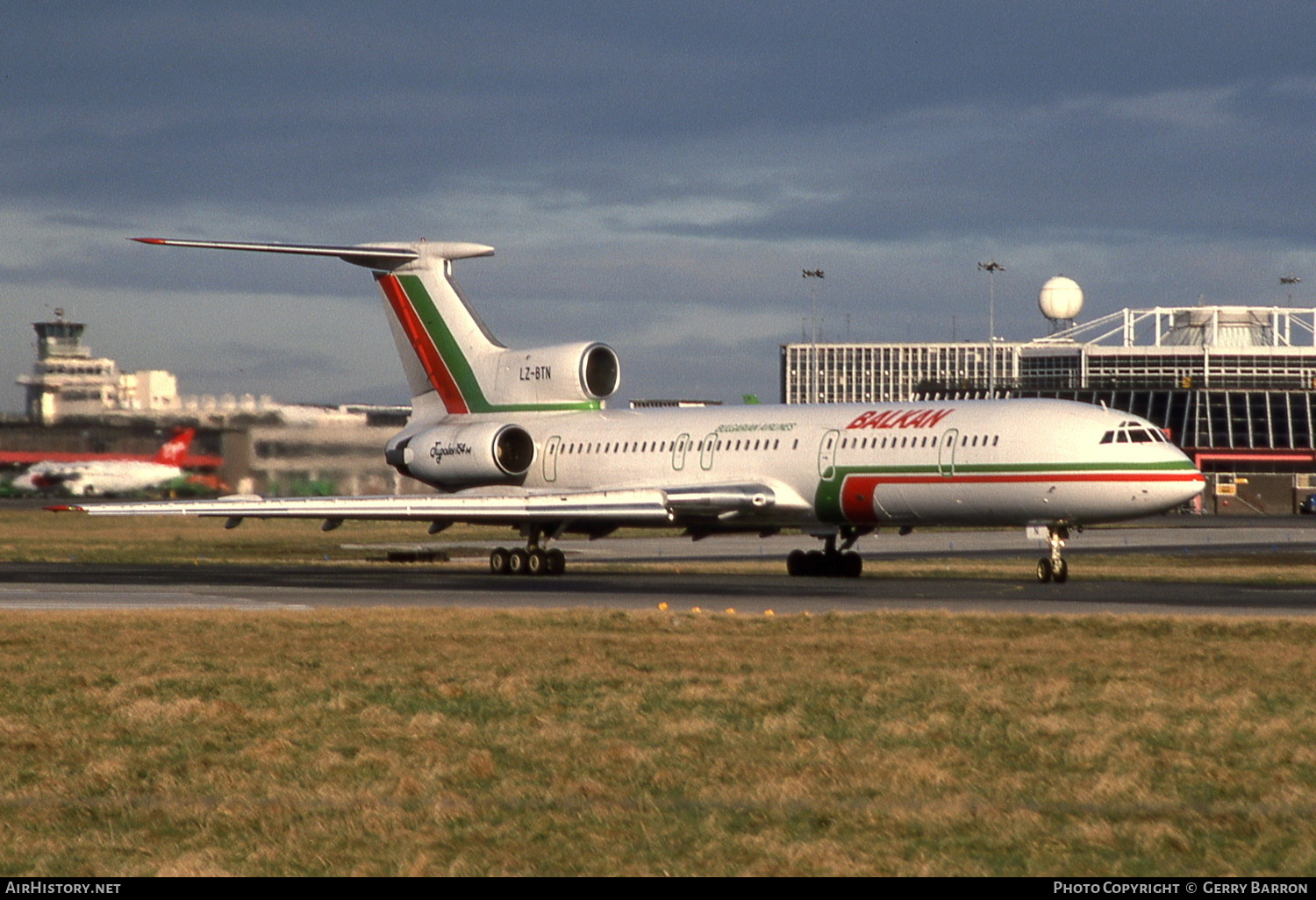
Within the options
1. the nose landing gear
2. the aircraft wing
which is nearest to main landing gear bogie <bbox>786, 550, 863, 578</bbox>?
the aircraft wing

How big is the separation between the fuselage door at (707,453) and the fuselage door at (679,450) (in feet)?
1.98

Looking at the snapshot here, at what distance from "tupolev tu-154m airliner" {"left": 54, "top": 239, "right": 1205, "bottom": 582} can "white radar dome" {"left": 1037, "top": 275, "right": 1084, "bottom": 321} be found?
104m

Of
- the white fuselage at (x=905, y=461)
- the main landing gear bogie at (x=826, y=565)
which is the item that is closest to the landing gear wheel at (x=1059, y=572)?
the white fuselage at (x=905, y=461)

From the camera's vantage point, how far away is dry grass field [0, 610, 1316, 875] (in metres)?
9.46

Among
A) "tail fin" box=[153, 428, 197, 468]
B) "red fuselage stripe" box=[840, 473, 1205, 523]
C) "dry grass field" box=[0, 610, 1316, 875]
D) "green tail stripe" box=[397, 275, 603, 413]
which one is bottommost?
"dry grass field" box=[0, 610, 1316, 875]

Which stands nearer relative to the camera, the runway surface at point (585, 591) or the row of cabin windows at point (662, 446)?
the runway surface at point (585, 591)

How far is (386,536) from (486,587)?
1420 inches

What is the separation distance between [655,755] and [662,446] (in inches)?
Result: 1248

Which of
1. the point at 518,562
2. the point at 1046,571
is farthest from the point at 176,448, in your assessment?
the point at 1046,571

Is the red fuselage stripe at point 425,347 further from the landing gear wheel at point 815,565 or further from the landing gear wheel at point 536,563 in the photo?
the landing gear wheel at point 815,565

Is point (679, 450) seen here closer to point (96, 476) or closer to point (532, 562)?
point (532, 562)

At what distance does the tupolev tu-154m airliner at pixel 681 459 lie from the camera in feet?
118

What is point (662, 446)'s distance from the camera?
44.2 metres

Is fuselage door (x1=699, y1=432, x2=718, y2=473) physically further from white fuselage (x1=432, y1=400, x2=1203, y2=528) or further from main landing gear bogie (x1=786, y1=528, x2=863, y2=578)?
main landing gear bogie (x1=786, y1=528, x2=863, y2=578)
